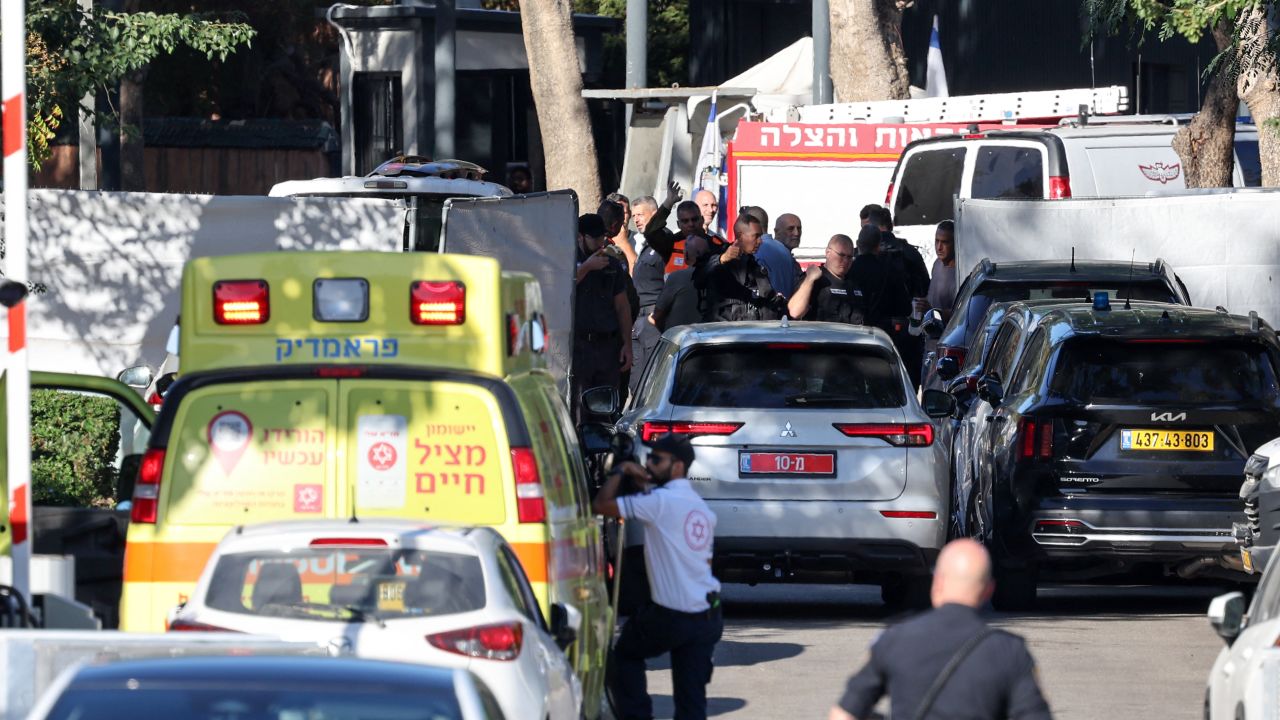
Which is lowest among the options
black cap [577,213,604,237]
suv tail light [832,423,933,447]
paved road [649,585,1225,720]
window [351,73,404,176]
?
paved road [649,585,1225,720]

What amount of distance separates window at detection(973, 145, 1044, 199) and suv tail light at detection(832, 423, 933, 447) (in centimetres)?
942

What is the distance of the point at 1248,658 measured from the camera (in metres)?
7.39

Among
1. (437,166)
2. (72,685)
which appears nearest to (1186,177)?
(437,166)

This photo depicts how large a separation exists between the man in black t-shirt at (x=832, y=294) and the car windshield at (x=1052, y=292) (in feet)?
2.71

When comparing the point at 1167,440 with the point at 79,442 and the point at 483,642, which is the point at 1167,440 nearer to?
the point at 483,642

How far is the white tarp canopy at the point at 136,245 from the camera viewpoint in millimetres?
17000

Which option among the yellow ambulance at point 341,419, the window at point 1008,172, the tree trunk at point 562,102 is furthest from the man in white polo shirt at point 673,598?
the tree trunk at point 562,102

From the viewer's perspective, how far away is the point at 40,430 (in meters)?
14.3

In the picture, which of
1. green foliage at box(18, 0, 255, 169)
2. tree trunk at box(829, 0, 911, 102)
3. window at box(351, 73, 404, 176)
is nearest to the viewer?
green foliage at box(18, 0, 255, 169)

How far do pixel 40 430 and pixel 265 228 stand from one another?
10.3 feet

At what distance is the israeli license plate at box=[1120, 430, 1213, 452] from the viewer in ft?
41.2

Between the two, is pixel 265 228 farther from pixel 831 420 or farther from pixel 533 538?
pixel 533 538

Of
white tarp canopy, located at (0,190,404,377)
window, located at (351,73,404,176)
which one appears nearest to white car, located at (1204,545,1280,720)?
white tarp canopy, located at (0,190,404,377)

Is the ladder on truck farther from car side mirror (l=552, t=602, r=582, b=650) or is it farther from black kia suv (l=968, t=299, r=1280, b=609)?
car side mirror (l=552, t=602, r=582, b=650)
